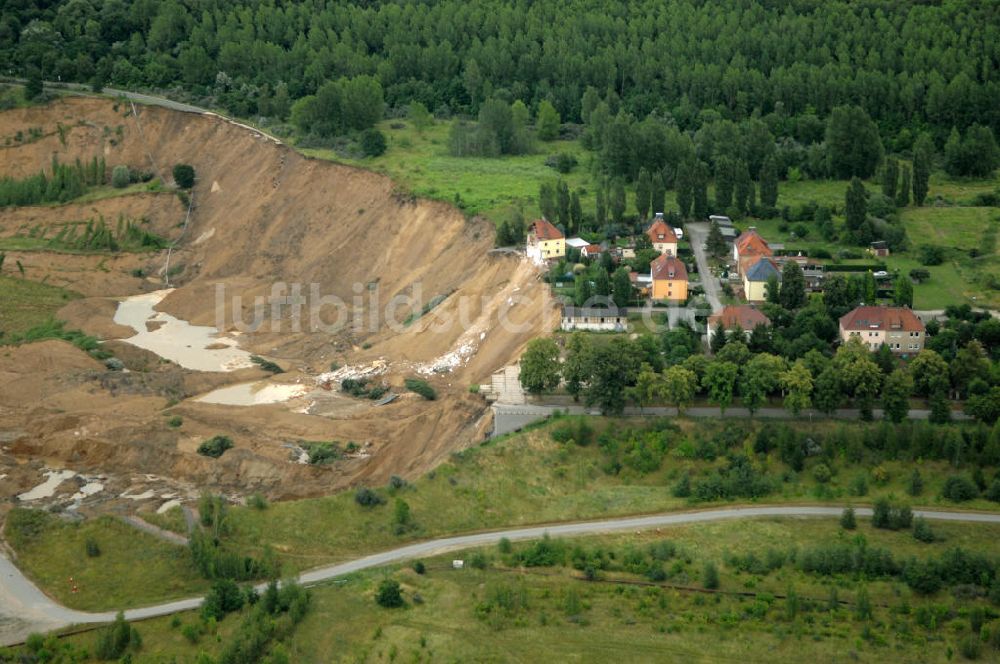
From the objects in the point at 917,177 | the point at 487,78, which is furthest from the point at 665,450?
the point at 487,78

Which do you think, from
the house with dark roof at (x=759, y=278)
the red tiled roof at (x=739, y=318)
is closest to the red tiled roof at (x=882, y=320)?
the red tiled roof at (x=739, y=318)

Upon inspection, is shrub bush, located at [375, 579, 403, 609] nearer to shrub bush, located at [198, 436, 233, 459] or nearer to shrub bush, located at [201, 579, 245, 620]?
shrub bush, located at [201, 579, 245, 620]

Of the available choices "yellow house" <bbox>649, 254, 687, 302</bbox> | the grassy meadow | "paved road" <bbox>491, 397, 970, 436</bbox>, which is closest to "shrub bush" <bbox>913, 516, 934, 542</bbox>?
"paved road" <bbox>491, 397, 970, 436</bbox>

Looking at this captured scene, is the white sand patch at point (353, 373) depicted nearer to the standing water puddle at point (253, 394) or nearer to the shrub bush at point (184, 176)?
the standing water puddle at point (253, 394)

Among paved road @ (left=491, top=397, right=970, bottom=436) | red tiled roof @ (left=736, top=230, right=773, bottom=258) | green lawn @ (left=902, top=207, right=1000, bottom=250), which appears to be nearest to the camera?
paved road @ (left=491, top=397, right=970, bottom=436)

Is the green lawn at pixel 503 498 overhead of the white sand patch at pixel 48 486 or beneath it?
overhead

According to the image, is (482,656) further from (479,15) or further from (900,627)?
(479,15)
